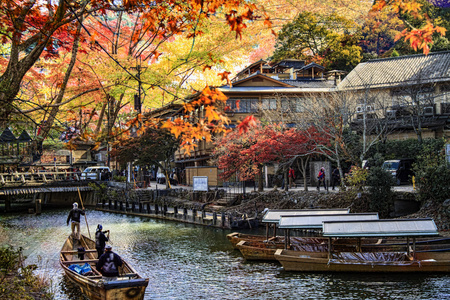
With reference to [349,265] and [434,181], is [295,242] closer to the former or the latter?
[349,265]

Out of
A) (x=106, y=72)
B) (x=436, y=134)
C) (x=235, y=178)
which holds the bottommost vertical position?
(x=235, y=178)

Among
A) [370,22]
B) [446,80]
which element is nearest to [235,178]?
[446,80]

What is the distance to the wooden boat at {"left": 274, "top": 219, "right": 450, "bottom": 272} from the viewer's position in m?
16.6

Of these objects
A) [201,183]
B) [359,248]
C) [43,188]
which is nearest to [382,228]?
[359,248]

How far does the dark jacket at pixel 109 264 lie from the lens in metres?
13.0

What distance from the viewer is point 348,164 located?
4044cm

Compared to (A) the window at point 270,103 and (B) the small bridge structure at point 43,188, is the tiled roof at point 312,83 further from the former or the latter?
(B) the small bridge structure at point 43,188

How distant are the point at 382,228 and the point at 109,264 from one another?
441 inches

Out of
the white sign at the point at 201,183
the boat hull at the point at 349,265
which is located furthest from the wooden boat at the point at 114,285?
the white sign at the point at 201,183

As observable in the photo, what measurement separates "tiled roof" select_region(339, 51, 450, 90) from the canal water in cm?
2306

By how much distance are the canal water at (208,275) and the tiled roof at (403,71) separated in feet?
75.7

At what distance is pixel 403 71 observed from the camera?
42.0m

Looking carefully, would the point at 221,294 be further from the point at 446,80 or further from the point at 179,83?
the point at 446,80

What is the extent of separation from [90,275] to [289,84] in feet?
122
